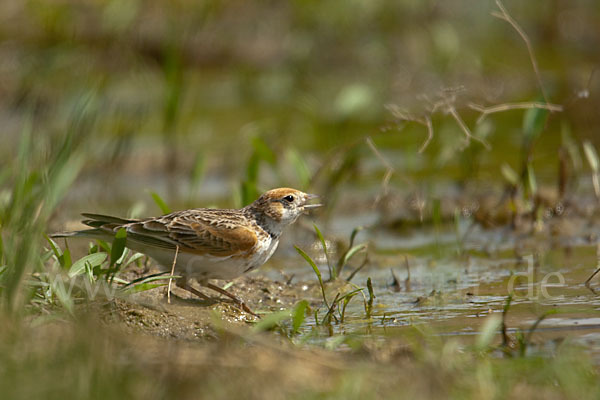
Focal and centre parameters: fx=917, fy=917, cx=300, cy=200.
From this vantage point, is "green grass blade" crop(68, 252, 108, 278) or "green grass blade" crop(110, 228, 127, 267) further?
"green grass blade" crop(110, 228, 127, 267)

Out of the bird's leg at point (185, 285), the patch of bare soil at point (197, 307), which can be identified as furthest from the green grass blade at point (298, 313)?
the bird's leg at point (185, 285)

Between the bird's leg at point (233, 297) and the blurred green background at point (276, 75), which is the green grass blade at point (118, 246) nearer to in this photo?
the bird's leg at point (233, 297)

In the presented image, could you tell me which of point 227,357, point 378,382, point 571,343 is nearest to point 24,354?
point 227,357

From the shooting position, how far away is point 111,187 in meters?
11.2

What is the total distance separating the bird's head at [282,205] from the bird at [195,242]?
186 mm

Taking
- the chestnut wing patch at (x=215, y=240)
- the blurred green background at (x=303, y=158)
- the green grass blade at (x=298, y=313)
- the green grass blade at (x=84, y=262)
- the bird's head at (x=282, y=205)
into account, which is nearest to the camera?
the blurred green background at (x=303, y=158)

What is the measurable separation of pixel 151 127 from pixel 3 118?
7.53ft

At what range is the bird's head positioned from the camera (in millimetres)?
6758

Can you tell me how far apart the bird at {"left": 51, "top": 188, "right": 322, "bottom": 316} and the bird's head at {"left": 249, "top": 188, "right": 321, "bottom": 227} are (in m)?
0.19

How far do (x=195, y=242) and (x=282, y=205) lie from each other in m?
0.78

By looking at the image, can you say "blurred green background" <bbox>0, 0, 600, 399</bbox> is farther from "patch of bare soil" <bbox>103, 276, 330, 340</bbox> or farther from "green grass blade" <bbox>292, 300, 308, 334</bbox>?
"green grass blade" <bbox>292, 300, 308, 334</bbox>

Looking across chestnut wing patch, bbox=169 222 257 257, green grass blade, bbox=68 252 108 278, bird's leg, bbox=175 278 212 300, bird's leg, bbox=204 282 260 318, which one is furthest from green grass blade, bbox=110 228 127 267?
bird's leg, bbox=204 282 260 318

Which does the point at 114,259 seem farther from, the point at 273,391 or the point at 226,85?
the point at 226,85

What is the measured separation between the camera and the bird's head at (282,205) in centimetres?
676
